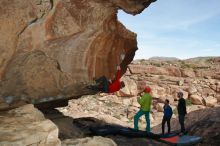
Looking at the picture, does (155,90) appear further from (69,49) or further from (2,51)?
(2,51)

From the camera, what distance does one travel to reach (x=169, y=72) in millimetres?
39594

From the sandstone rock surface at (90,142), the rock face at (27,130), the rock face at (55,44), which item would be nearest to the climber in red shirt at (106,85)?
the rock face at (55,44)

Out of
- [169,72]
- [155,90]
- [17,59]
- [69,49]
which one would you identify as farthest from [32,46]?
[169,72]

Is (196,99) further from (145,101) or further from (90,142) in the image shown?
(90,142)

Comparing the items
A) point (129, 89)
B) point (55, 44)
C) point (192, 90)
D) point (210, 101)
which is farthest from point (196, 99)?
point (55, 44)

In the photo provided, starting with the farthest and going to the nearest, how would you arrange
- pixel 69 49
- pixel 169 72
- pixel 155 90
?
pixel 169 72
pixel 155 90
pixel 69 49

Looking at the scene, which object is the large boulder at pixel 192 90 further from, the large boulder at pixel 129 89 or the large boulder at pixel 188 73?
the large boulder at pixel 129 89

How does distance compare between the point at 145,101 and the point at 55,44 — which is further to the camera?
the point at 145,101

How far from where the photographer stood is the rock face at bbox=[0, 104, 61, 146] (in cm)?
717

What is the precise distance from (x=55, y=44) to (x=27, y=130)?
3.23 meters

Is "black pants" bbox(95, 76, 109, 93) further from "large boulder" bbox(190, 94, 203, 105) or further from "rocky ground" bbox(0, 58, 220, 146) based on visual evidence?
"large boulder" bbox(190, 94, 203, 105)

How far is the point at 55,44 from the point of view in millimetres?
10000

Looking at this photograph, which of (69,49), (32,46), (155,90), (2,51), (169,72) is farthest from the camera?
(169,72)

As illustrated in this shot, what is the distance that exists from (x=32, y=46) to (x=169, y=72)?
104ft
